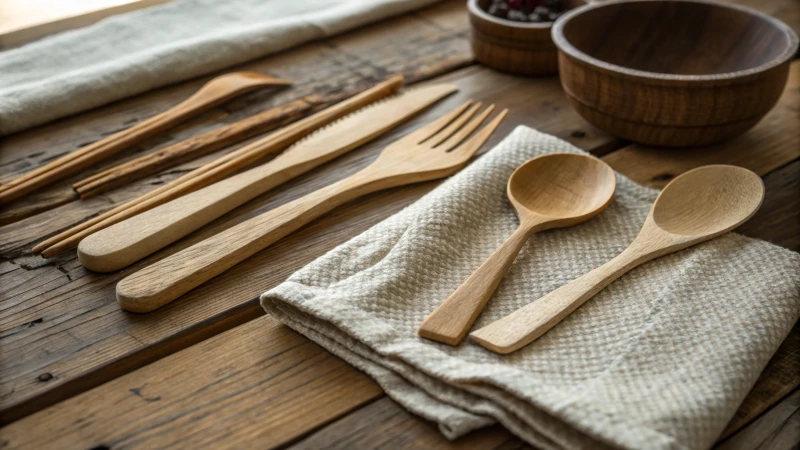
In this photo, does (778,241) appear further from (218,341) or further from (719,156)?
(218,341)

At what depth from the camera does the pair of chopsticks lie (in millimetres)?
605

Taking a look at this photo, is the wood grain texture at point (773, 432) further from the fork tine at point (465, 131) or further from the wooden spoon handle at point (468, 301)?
the fork tine at point (465, 131)

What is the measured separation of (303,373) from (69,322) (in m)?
0.19

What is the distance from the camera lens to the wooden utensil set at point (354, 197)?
0.51 metres

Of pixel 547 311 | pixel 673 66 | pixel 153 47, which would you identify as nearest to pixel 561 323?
pixel 547 311

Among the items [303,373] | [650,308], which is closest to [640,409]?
[650,308]

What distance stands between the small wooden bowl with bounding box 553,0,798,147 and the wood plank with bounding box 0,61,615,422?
196 mm

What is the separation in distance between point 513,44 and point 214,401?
0.59 metres

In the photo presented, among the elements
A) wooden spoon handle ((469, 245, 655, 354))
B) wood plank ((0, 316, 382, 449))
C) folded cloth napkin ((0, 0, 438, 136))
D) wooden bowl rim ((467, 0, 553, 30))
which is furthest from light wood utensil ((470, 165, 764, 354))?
folded cloth napkin ((0, 0, 438, 136))

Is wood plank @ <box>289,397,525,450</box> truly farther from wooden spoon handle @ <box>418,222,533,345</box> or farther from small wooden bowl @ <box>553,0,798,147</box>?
small wooden bowl @ <box>553,0,798,147</box>

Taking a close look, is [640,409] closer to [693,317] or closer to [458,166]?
[693,317]

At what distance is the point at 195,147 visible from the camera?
0.75 m

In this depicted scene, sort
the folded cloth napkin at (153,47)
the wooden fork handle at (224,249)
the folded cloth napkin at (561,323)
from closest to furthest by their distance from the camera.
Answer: the folded cloth napkin at (561,323)
the wooden fork handle at (224,249)
the folded cloth napkin at (153,47)

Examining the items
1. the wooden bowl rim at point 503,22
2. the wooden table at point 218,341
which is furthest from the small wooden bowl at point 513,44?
the wooden table at point 218,341
